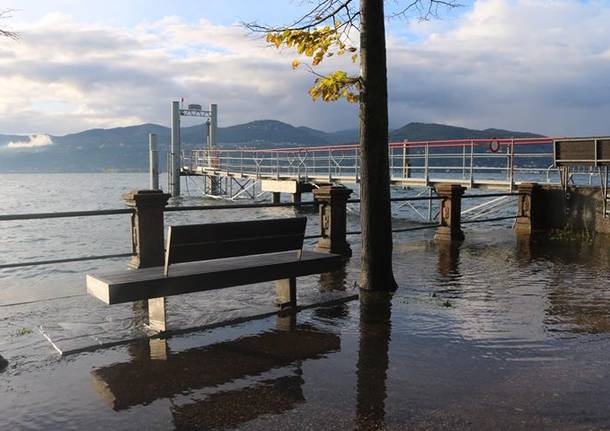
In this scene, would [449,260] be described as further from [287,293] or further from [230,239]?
[230,239]

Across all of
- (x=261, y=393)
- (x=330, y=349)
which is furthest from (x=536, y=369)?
(x=261, y=393)

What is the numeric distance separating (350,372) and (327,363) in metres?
0.27

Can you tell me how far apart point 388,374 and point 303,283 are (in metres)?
3.92

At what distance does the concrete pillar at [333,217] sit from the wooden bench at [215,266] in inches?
154

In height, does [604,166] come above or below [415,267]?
Result: above

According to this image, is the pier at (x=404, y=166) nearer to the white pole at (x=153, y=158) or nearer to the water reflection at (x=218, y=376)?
the white pole at (x=153, y=158)

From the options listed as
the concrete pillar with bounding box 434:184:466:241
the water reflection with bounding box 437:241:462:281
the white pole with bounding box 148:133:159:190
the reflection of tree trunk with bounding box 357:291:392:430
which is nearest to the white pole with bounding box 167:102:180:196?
the white pole with bounding box 148:133:159:190

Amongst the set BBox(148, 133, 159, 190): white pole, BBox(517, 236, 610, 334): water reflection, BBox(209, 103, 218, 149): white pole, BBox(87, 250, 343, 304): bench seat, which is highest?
BBox(209, 103, 218, 149): white pole

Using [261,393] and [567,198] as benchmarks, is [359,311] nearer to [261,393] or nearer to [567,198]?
[261,393]

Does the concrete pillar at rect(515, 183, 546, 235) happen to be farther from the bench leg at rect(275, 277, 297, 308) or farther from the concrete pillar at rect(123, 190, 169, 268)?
the bench leg at rect(275, 277, 297, 308)

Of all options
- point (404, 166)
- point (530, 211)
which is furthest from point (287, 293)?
point (404, 166)

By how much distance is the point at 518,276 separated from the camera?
9.20 meters

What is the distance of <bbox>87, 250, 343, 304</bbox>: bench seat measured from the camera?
523cm

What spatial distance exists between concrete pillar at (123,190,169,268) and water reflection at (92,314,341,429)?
11.0 ft
